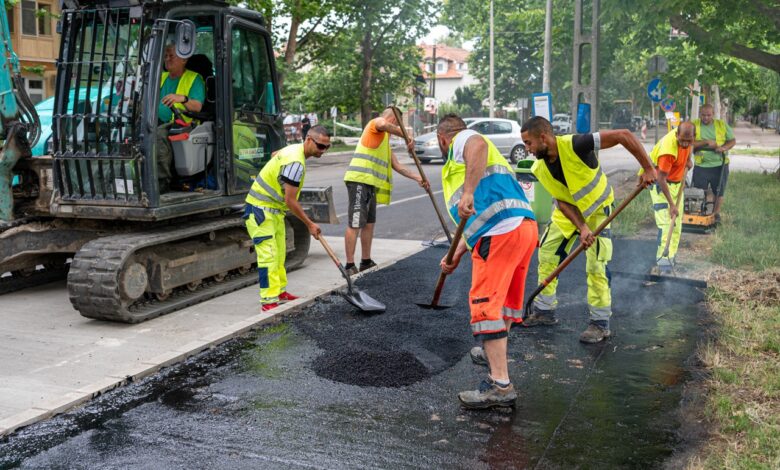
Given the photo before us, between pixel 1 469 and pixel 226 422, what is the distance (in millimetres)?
1153

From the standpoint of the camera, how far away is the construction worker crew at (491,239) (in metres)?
4.76

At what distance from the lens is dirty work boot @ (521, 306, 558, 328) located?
6633 mm

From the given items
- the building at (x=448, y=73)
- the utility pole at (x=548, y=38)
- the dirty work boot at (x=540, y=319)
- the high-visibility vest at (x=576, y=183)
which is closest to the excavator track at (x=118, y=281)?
the dirty work boot at (x=540, y=319)

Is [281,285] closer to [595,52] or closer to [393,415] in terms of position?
[393,415]

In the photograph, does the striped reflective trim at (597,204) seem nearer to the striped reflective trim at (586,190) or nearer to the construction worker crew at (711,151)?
Result: the striped reflective trim at (586,190)

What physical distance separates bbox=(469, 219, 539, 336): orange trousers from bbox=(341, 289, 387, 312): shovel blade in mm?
2284

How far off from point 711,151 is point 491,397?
8.11 meters

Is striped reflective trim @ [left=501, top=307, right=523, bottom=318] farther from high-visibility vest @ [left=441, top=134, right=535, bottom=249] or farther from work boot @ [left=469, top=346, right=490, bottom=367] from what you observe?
high-visibility vest @ [left=441, top=134, right=535, bottom=249]

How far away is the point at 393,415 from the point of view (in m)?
4.70

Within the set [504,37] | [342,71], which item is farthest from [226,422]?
[504,37]

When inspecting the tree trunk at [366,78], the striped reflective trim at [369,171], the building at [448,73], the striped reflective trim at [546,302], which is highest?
the building at [448,73]

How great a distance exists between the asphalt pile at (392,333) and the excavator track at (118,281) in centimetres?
133

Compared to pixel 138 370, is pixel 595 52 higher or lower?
higher

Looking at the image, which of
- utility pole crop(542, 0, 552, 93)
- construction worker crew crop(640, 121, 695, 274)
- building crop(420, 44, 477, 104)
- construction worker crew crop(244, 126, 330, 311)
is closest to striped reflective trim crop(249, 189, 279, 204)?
construction worker crew crop(244, 126, 330, 311)
